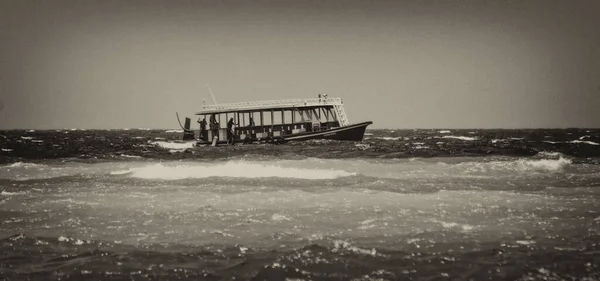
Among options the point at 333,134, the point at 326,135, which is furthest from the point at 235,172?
the point at 333,134

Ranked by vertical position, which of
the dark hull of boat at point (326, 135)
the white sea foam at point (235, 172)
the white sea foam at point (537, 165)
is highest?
the dark hull of boat at point (326, 135)

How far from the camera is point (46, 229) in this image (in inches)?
359

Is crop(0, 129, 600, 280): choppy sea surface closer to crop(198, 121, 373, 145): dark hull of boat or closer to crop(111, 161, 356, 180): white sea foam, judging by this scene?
crop(111, 161, 356, 180): white sea foam

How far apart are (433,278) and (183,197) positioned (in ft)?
29.3

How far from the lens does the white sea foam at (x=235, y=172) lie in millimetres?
18703

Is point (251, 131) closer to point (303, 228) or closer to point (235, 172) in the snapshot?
point (235, 172)

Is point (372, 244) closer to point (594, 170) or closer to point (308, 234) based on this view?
point (308, 234)

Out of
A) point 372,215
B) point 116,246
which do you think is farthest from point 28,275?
point 372,215

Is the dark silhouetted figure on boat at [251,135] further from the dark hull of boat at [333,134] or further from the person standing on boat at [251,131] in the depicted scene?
the dark hull of boat at [333,134]

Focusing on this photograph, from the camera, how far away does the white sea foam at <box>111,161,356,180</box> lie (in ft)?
61.4

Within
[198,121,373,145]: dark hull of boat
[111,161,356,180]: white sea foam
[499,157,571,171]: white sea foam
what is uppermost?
[198,121,373,145]: dark hull of boat

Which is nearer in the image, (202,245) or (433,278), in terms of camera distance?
(433,278)

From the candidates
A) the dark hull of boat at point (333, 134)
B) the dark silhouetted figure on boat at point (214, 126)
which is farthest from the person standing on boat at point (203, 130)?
the dark hull of boat at point (333, 134)

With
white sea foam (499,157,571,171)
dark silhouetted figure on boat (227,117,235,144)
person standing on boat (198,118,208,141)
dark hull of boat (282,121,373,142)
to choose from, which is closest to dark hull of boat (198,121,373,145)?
dark hull of boat (282,121,373,142)
